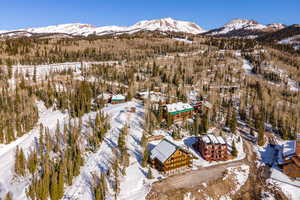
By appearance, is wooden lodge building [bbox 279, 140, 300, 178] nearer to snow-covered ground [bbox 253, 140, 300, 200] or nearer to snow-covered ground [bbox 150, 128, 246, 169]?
snow-covered ground [bbox 253, 140, 300, 200]

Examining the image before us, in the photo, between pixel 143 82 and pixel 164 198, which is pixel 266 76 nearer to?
pixel 143 82

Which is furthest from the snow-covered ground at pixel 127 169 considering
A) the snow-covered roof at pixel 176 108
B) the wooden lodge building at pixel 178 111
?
the snow-covered roof at pixel 176 108

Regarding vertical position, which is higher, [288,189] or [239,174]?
[239,174]

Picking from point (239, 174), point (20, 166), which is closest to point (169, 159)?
point (239, 174)

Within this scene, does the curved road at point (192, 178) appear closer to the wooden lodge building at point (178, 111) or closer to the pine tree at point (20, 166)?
the wooden lodge building at point (178, 111)

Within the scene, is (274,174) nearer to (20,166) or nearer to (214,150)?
(214,150)

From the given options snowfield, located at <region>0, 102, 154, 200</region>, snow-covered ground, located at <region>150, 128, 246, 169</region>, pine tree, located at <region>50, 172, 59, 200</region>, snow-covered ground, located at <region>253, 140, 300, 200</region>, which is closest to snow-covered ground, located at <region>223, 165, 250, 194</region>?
snow-covered ground, located at <region>150, 128, 246, 169</region>
